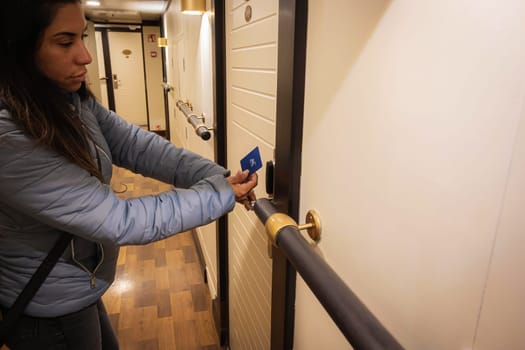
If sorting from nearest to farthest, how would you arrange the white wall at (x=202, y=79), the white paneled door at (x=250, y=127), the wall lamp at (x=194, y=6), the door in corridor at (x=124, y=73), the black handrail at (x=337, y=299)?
the black handrail at (x=337, y=299), the white paneled door at (x=250, y=127), the wall lamp at (x=194, y=6), the white wall at (x=202, y=79), the door in corridor at (x=124, y=73)

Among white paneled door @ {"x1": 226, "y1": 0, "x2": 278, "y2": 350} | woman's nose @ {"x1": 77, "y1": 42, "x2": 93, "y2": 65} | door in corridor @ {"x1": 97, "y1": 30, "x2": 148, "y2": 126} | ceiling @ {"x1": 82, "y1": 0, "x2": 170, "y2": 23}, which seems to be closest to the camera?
woman's nose @ {"x1": 77, "y1": 42, "x2": 93, "y2": 65}

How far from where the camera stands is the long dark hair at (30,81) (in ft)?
2.58

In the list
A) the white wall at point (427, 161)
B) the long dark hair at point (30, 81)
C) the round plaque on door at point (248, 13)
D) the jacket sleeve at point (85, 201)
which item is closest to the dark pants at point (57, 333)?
the jacket sleeve at point (85, 201)

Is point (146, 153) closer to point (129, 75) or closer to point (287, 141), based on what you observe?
point (287, 141)

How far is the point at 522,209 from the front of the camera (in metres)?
0.40

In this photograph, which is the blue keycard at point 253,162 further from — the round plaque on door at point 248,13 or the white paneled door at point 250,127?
the round plaque on door at point 248,13

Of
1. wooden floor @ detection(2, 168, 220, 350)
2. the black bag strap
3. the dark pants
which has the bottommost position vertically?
wooden floor @ detection(2, 168, 220, 350)

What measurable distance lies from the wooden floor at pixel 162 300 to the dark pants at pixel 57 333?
41.6 inches

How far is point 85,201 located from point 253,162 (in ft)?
1.42

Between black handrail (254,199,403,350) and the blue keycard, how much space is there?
0.81 feet

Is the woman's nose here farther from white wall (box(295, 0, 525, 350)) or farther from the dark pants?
the dark pants

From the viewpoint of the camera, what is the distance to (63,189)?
2.75ft

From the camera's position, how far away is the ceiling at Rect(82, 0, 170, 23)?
15.5 ft

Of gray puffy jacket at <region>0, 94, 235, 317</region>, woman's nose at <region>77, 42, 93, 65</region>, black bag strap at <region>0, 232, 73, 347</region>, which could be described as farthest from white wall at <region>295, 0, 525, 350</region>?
black bag strap at <region>0, 232, 73, 347</region>
